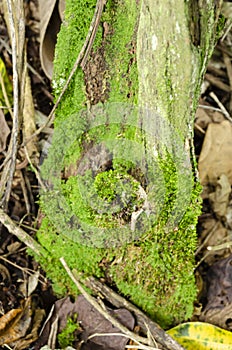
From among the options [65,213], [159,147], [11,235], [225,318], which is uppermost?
[159,147]

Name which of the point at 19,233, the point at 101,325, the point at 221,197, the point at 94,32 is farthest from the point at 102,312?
the point at 94,32

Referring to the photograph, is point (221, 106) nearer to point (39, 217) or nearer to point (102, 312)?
point (39, 217)

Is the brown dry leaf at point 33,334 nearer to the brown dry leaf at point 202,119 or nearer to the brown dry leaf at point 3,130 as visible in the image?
the brown dry leaf at point 3,130

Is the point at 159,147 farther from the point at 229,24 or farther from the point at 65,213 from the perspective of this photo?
the point at 229,24

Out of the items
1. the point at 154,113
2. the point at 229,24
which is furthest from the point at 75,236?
the point at 229,24

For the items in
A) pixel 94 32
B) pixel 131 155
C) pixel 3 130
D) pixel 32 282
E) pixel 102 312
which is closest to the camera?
pixel 94 32

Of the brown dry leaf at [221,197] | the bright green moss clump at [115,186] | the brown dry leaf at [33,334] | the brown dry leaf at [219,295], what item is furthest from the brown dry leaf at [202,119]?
the brown dry leaf at [33,334]
